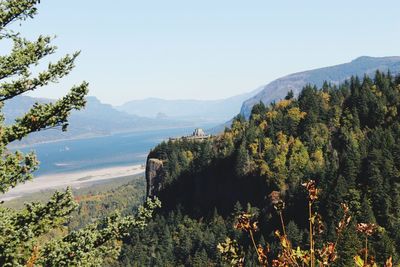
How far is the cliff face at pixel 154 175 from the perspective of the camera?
155 m

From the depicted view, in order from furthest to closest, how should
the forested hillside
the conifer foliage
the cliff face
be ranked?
the cliff face < the forested hillside < the conifer foliage

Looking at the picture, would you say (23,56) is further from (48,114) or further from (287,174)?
(287,174)

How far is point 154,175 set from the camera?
517ft

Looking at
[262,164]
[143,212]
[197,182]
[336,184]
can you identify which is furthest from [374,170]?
[143,212]

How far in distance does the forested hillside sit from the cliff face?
636 mm

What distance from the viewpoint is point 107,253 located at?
16.5 meters

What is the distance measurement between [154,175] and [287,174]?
59865 millimetres

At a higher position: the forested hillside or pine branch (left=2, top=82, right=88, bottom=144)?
pine branch (left=2, top=82, right=88, bottom=144)

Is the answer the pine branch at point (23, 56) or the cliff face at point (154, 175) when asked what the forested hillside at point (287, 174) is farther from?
the pine branch at point (23, 56)

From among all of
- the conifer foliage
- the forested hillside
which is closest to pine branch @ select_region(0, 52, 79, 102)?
the conifer foliage

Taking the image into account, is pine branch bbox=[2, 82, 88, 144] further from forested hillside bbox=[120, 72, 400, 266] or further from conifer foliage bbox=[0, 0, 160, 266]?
forested hillside bbox=[120, 72, 400, 266]

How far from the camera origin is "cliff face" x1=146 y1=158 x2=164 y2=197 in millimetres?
155000

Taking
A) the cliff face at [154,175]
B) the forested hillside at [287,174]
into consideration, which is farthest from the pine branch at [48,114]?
the cliff face at [154,175]

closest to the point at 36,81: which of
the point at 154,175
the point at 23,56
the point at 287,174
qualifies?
the point at 23,56
